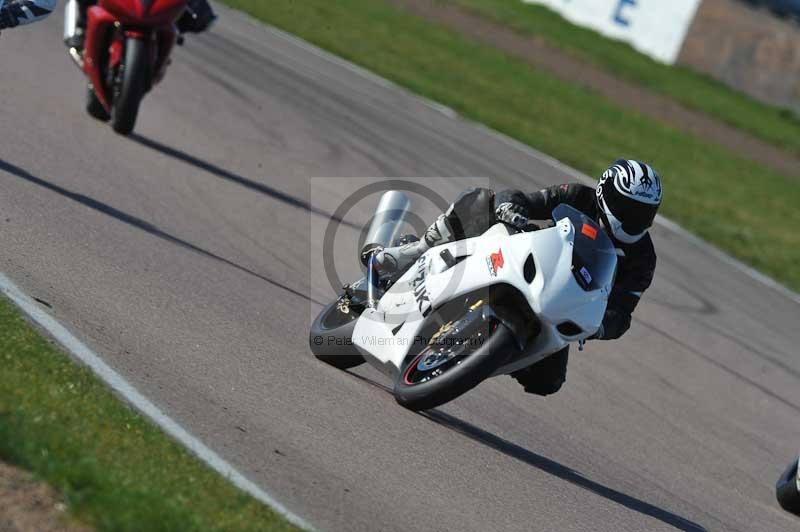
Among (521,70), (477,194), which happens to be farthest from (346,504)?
(521,70)

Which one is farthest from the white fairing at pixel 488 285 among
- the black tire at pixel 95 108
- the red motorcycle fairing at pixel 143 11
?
the black tire at pixel 95 108

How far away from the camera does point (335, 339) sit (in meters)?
7.12

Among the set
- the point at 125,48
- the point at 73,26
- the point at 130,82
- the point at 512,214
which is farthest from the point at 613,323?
the point at 73,26

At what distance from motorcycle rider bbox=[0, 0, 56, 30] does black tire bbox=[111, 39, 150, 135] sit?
197cm

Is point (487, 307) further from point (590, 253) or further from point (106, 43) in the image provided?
point (106, 43)

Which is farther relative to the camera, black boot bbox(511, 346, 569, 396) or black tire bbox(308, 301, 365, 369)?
black tire bbox(308, 301, 365, 369)

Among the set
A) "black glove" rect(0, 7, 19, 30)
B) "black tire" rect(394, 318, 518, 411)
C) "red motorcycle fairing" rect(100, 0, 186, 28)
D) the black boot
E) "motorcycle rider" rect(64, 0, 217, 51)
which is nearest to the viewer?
"black tire" rect(394, 318, 518, 411)

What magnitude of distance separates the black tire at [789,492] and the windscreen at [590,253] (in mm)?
2065

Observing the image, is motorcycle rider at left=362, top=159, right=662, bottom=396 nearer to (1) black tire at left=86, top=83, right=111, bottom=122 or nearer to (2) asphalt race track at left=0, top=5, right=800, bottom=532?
(2) asphalt race track at left=0, top=5, right=800, bottom=532

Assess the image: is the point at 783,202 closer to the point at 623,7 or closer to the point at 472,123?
the point at 472,123

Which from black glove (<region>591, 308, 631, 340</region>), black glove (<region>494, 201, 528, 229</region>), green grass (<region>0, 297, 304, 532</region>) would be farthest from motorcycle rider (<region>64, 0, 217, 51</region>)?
green grass (<region>0, 297, 304, 532</region>)

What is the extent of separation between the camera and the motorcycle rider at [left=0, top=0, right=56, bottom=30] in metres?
7.80

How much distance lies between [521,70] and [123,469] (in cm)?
2101

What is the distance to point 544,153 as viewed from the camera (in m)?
18.2
